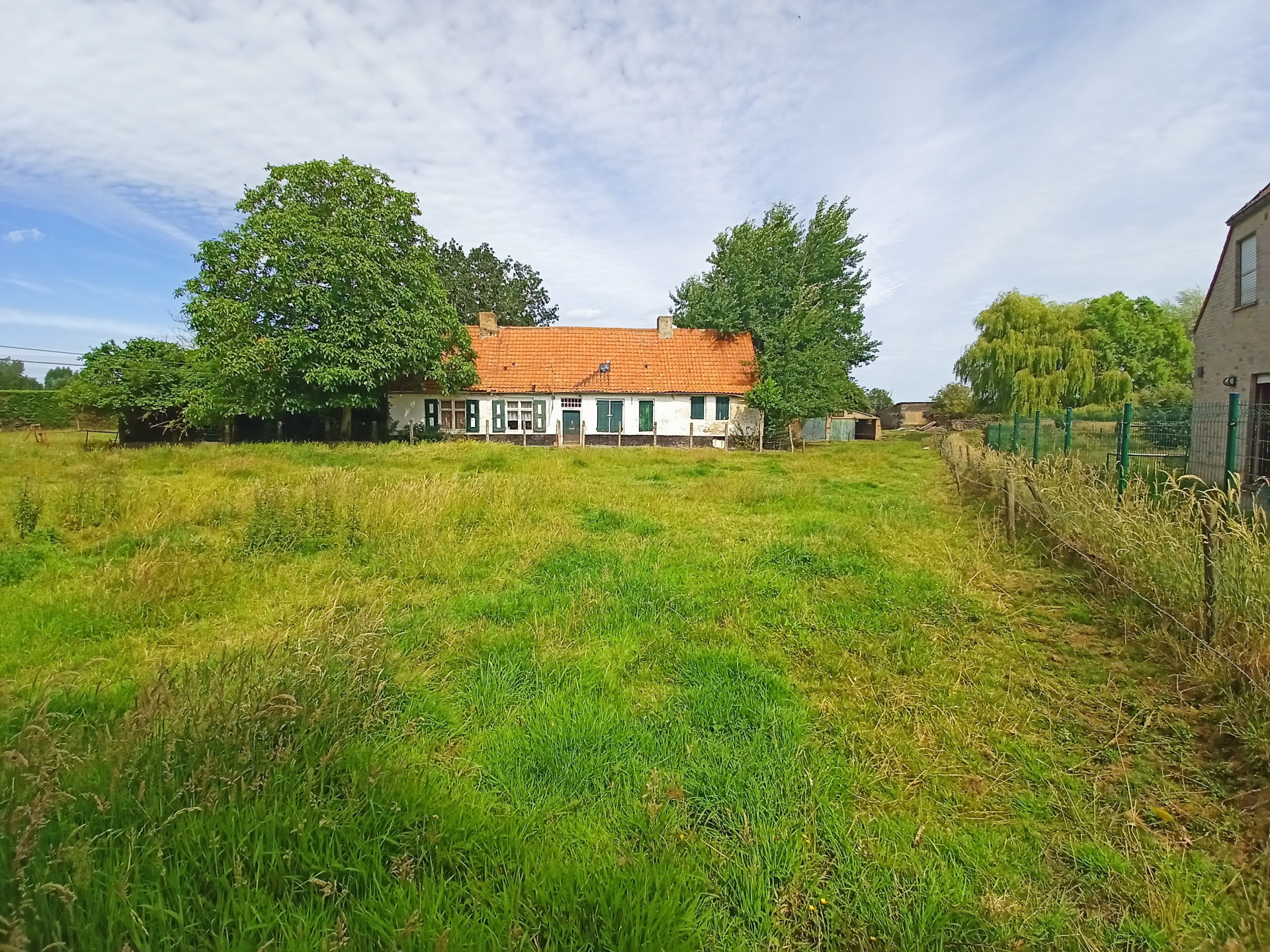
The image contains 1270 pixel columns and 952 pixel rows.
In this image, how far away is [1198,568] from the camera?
4.00m

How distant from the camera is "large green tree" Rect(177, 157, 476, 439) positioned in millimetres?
19625

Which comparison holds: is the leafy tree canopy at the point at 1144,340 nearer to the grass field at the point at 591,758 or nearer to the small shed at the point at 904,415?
the small shed at the point at 904,415

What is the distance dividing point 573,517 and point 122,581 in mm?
4966

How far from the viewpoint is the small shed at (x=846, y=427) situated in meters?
42.6

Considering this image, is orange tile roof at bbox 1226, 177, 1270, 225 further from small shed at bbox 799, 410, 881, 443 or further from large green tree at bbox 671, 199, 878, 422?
small shed at bbox 799, 410, 881, 443

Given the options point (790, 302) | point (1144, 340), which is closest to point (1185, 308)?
point (1144, 340)

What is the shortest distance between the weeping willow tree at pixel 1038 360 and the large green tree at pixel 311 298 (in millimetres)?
28290

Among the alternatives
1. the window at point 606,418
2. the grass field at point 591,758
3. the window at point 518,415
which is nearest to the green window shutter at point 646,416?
the window at point 606,418

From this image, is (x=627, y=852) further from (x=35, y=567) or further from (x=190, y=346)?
(x=190, y=346)

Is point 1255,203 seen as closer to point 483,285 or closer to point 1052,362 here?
point 1052,362

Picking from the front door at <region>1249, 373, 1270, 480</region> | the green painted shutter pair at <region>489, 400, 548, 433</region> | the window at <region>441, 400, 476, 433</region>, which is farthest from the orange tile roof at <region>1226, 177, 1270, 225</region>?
the window at <region>441, 400, 476, 433</region>

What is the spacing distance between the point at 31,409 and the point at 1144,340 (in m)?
66.3

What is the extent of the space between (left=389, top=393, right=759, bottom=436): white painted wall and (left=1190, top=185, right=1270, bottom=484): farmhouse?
15.6 m

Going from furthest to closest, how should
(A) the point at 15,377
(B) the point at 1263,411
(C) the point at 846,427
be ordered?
(A) the point at 15,377
(C) the point at 846,427
(B) the point at 1263,411
